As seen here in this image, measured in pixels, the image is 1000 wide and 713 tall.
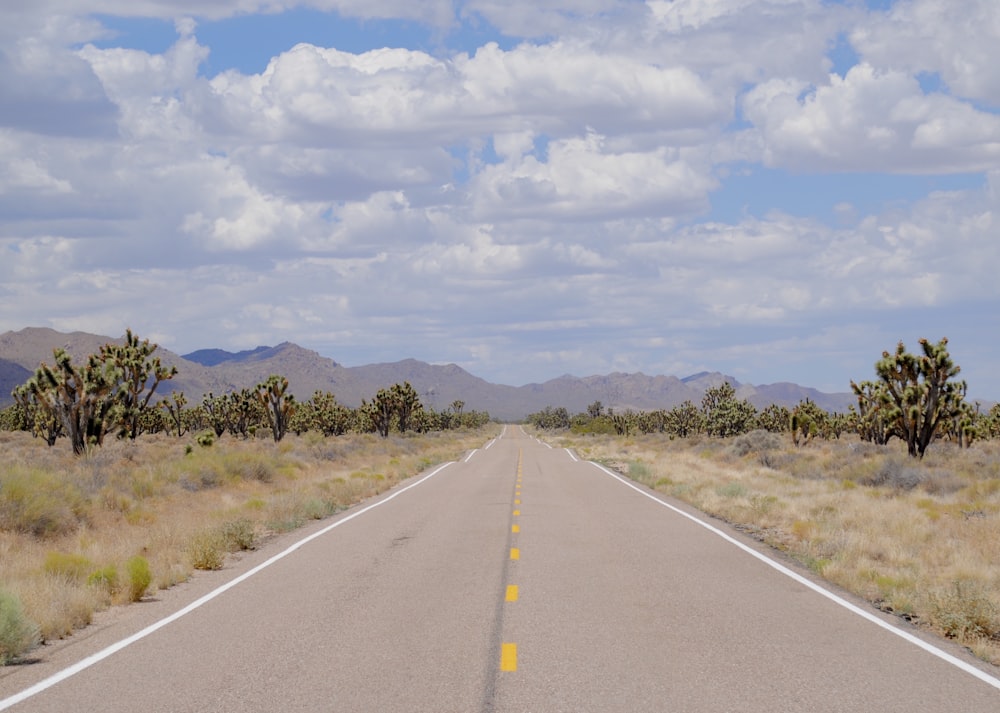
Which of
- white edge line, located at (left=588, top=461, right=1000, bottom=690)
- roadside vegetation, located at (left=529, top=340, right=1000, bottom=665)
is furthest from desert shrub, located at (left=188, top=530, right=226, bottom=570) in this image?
roadside vegetation, located at (left=529, top=340, right=1000, bottom=665)

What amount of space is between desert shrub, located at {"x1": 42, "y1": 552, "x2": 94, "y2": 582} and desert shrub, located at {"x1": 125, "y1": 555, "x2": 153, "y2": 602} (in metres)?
0.79

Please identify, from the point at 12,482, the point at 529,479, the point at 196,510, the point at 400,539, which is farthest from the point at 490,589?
the point at 529,479

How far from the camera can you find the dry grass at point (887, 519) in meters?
10.9

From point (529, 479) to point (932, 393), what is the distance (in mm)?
15321

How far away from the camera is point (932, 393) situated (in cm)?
3688

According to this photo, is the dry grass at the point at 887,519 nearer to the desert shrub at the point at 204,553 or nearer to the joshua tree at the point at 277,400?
the desert shrub at the point at 204,553

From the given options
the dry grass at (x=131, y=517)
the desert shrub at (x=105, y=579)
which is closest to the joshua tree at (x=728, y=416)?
the dry grass at (x=131, y=517)

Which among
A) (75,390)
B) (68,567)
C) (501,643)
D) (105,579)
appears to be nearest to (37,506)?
(68,567)

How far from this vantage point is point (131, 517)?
21734mm

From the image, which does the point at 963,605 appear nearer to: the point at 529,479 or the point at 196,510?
the point at 196,510

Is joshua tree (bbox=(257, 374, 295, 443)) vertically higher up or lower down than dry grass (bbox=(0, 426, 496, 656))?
higher up

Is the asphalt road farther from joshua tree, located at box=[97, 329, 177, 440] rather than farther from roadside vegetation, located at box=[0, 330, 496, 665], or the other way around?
joshua tree, located at box=[97, 329, 177, 440]

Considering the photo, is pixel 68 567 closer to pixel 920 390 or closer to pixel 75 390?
pixel 75 390

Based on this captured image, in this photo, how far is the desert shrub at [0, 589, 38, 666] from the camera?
28.0ft
